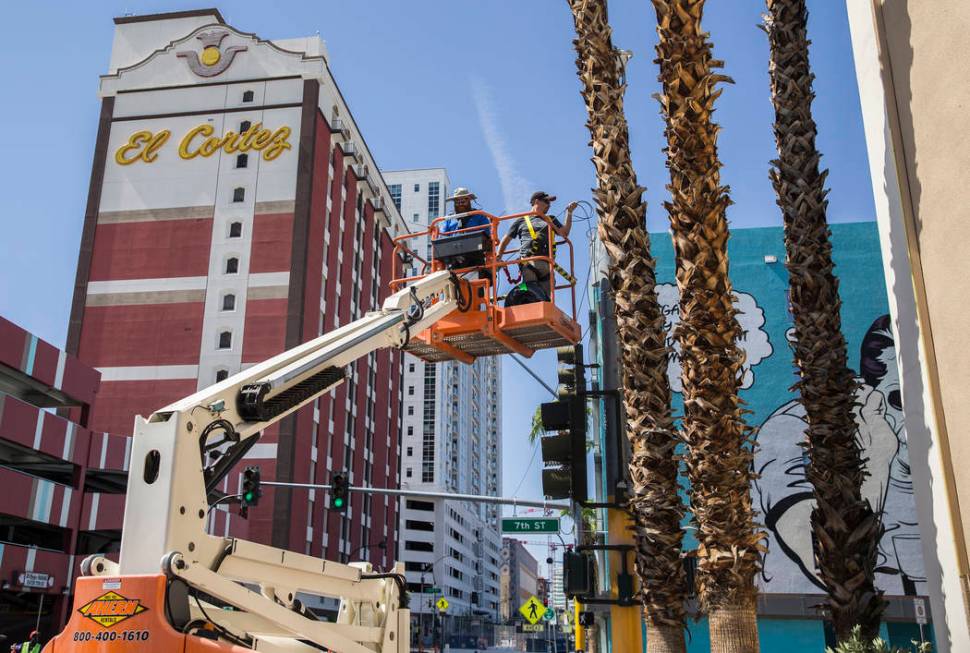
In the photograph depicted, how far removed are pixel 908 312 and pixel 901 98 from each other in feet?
7.13

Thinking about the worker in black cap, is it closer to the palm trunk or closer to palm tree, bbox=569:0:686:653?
palm tree, bbox=569:0:686:653

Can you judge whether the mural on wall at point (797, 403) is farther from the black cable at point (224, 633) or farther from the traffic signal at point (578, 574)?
the black cable at point (224, 633)

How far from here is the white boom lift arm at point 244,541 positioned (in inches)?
295

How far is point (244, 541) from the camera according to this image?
799 cm

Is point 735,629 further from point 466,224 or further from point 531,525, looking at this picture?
point 531,525

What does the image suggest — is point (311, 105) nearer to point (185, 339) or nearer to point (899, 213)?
point (185, 339)

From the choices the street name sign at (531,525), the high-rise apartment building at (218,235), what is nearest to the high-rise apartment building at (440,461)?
the high-rise apartment building at (218,235)

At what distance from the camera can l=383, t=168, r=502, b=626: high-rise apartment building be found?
11719cm

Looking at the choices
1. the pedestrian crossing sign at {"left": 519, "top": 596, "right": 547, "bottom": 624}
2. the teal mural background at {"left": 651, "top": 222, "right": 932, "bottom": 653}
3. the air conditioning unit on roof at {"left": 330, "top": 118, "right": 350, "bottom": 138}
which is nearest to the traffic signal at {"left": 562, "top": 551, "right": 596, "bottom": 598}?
the teal mural background at {"left": 651, "top": 222, "right": 932, "bottom": 653}

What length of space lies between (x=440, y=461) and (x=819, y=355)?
115703mm

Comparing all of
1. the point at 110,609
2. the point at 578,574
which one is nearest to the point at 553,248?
the point at 578,574

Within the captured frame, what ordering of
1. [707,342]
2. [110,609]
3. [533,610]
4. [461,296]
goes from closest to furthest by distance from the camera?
1. [110,609]
2. [707,342]
3. [461,296]
4. [533,610]

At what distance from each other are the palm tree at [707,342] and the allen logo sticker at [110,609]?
559cm

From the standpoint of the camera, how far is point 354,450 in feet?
235
